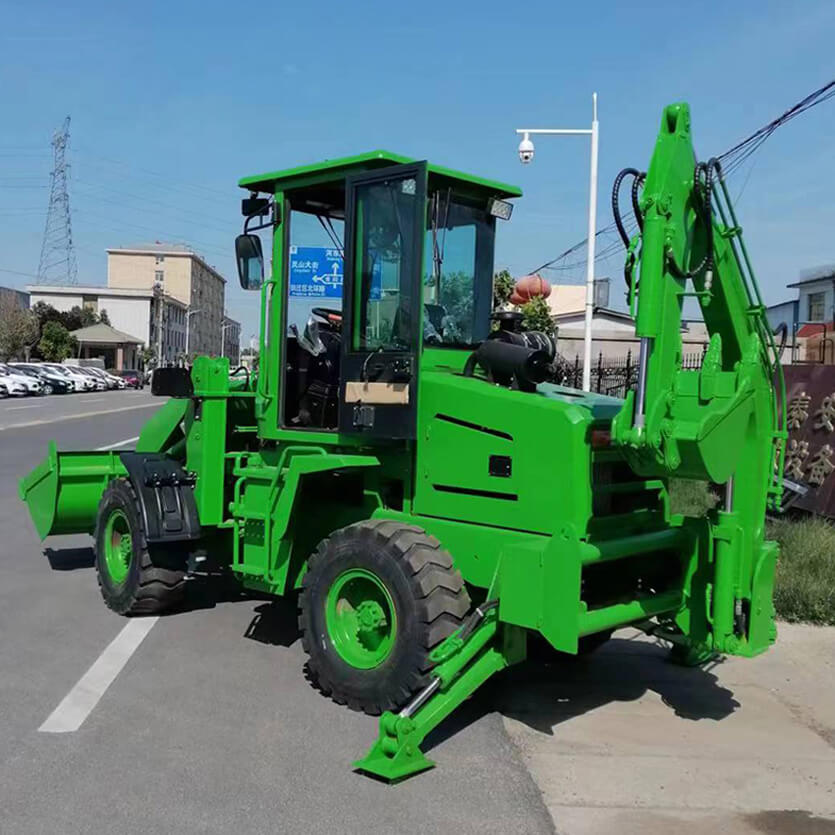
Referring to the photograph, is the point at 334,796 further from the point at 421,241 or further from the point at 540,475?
the point at 421,241

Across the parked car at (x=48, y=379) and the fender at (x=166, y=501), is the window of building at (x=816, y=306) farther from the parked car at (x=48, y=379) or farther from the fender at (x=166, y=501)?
the parked car at (x=48, y=379)

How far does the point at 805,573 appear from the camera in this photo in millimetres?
7652

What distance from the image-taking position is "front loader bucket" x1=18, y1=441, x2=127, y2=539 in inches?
304

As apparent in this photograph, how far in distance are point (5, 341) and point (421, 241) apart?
Answer: 7633 centimetres

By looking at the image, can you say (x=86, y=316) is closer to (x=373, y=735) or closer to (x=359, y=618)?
(x=359, y=618)

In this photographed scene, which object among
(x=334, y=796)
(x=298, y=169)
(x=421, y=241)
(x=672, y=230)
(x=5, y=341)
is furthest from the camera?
(x=5, y=341)

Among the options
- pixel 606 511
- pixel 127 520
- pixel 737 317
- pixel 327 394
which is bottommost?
pixel 127 520

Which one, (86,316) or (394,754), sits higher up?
(86,316)

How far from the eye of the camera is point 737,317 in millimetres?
4910

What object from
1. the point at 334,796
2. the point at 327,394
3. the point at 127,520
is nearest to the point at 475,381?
the point at 327,394

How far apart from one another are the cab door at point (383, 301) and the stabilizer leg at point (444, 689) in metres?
1.20

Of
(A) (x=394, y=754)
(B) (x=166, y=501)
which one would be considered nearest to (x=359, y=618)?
(A) (x=394, y=754)

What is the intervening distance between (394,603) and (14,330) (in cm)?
7758

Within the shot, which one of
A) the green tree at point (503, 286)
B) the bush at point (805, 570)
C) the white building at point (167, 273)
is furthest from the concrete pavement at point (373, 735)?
the white building at point (167, 273)
